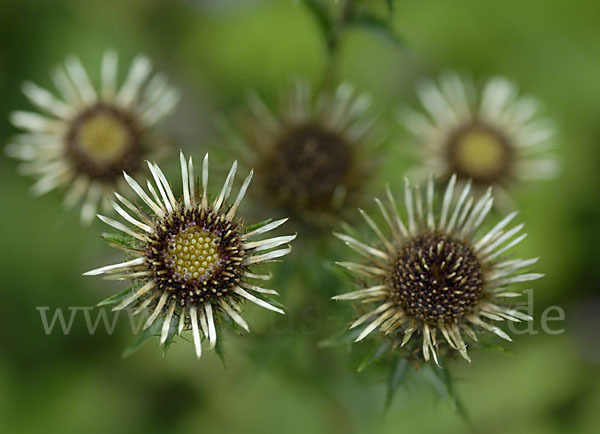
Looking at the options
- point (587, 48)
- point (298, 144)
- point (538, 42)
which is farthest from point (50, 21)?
point (587, 48)

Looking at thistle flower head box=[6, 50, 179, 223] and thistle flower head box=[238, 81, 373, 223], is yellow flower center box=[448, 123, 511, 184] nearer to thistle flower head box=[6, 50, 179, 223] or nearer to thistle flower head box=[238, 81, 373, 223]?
thistle flower head box=[238, 81, 373, 223]

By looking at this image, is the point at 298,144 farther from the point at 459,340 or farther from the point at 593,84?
the point at 593,84

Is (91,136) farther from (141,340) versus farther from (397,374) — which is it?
(397,374)

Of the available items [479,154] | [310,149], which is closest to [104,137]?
[310,149]

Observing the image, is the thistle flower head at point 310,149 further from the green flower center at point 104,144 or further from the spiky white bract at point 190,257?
the spiky white bract at point 190,257

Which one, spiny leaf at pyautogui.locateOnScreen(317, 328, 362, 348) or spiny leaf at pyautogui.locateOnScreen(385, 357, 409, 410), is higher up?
spiny leaf at pyautogui.locateOnScreen(317, 328, 362, 348)

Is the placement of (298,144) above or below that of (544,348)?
above

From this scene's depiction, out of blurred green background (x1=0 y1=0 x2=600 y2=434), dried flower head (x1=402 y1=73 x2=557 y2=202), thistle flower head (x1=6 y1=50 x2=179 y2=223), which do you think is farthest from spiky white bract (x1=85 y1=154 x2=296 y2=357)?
dried flower head (x1=402 y1=73 x2=557 y2=202)
